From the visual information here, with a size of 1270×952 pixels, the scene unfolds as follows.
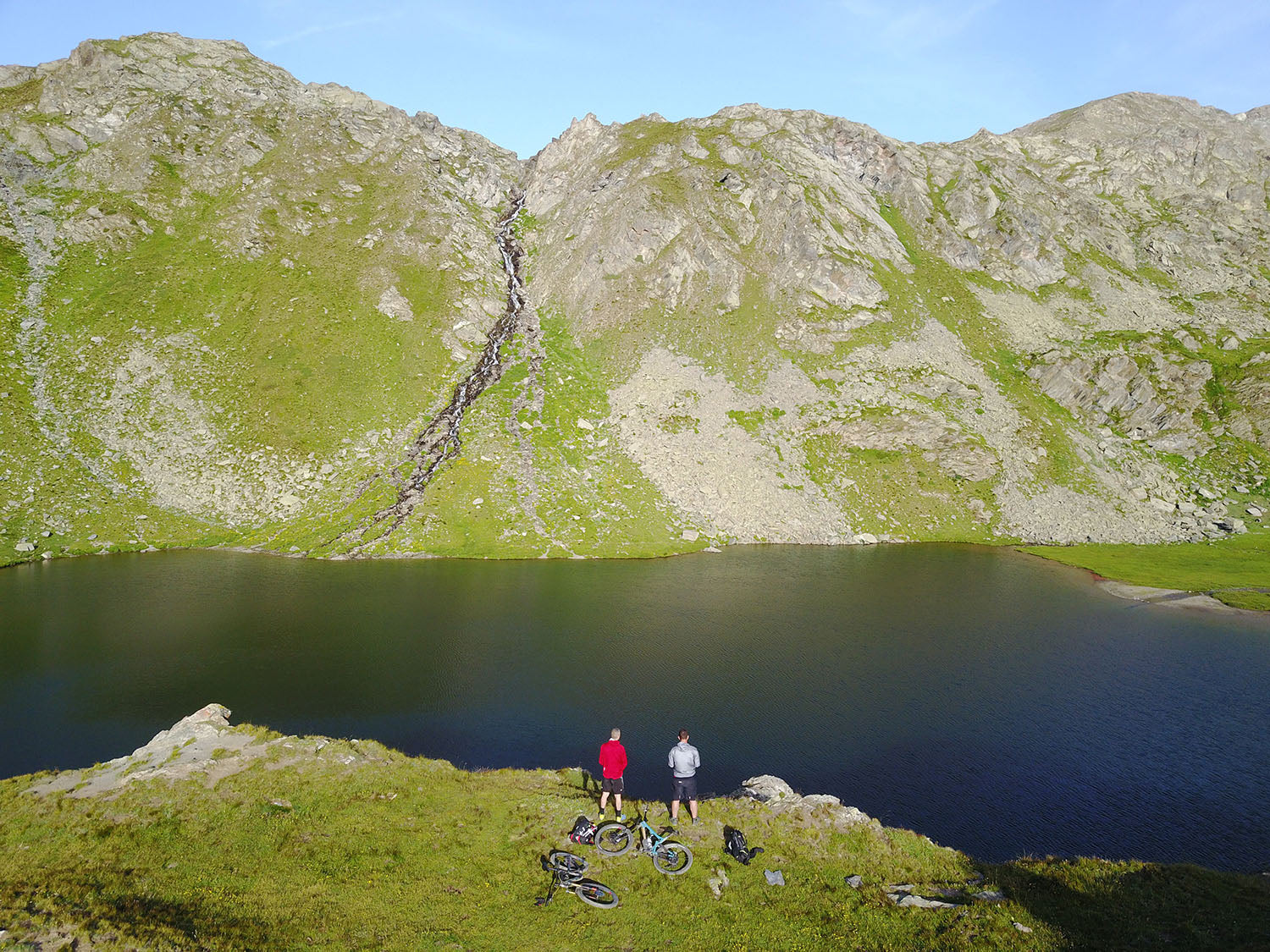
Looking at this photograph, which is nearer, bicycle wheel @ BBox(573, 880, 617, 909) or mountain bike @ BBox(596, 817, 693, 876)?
bicycle wheel @ BBox(573, 880, 617, 909)

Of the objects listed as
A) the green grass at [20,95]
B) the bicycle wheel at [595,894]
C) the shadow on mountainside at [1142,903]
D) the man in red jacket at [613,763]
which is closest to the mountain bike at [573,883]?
the bicycle wheel at [595,894]

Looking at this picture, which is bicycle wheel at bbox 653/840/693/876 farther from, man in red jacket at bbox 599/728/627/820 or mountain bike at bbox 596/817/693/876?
man in red jacket at bbox 599/728/627/820

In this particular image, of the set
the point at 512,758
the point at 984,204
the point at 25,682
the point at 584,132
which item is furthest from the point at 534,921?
the point at 584,132

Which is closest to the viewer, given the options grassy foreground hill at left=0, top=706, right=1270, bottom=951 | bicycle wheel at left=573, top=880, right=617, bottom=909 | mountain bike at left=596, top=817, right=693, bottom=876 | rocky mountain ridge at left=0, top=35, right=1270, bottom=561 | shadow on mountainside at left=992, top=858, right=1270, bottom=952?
shadow on mountainside at left=992, top=858, right=1270, bottom=952

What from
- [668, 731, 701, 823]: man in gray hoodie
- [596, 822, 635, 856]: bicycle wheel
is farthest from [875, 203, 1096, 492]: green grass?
[596, 822, 635, 856]: bicycle wheel

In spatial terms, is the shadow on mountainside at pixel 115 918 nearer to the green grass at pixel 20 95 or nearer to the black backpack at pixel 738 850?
the black backpack at pixel 738 850

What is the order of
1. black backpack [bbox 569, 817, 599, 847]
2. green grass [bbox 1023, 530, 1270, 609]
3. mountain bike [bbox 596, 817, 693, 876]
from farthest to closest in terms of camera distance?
green grass [bbox 1023, 530, 1270, 609] → black backpack [bbox 569, 817, 599, 847] → mountain bike [bbox 596, 817, 693, 876]
